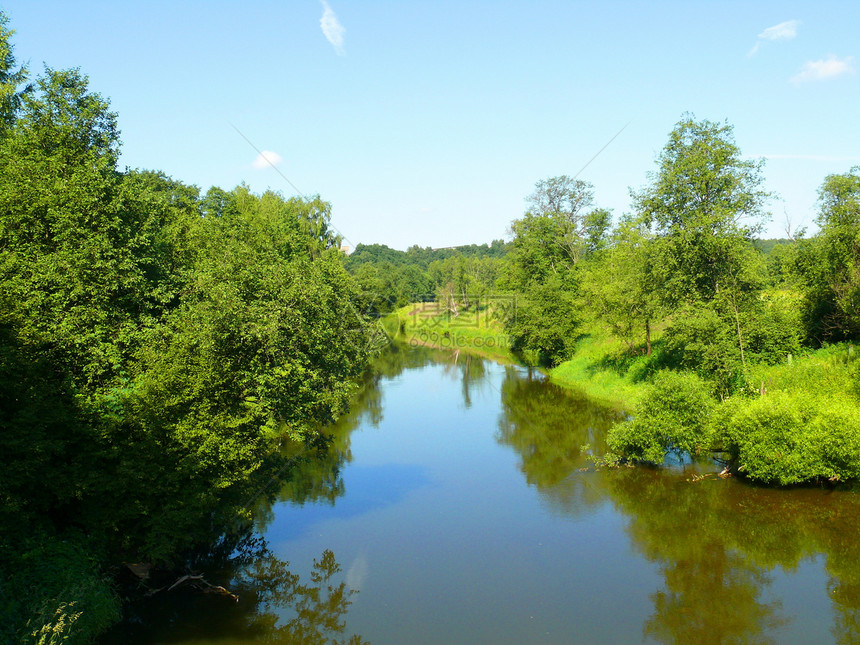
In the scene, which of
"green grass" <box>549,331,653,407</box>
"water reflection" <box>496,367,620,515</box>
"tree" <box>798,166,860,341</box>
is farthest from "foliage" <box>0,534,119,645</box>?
"tree" <box>798,166,860,341</box>

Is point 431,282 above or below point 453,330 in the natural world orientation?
above

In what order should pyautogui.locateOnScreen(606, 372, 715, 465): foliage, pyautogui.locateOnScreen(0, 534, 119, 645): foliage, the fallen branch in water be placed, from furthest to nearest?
pyautogui.locateOnScreen(606, 372, 715, 465): foliage, the fallen branch in water, pyautogui.locateOnScreen(0, 534, 119, 645): foliage

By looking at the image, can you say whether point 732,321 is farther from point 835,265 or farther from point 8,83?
point 8,83

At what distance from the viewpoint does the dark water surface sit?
47.6 feet

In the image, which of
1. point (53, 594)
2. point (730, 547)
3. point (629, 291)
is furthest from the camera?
point (629, 291)

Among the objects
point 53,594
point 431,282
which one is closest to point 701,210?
point 53,594

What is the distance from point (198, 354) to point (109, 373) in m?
2.59

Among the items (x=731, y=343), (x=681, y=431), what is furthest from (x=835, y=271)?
(x=681, y=431)

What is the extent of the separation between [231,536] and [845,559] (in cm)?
1830

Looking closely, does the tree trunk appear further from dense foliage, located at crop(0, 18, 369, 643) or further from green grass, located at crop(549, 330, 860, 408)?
dense foliage, located at crop(0, 18, 369, 643)

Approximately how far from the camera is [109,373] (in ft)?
53.5

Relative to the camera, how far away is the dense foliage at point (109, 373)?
1290cm

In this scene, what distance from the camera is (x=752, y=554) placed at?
17.2 metres

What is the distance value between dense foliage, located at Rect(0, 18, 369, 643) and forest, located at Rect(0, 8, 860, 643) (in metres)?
0.06
